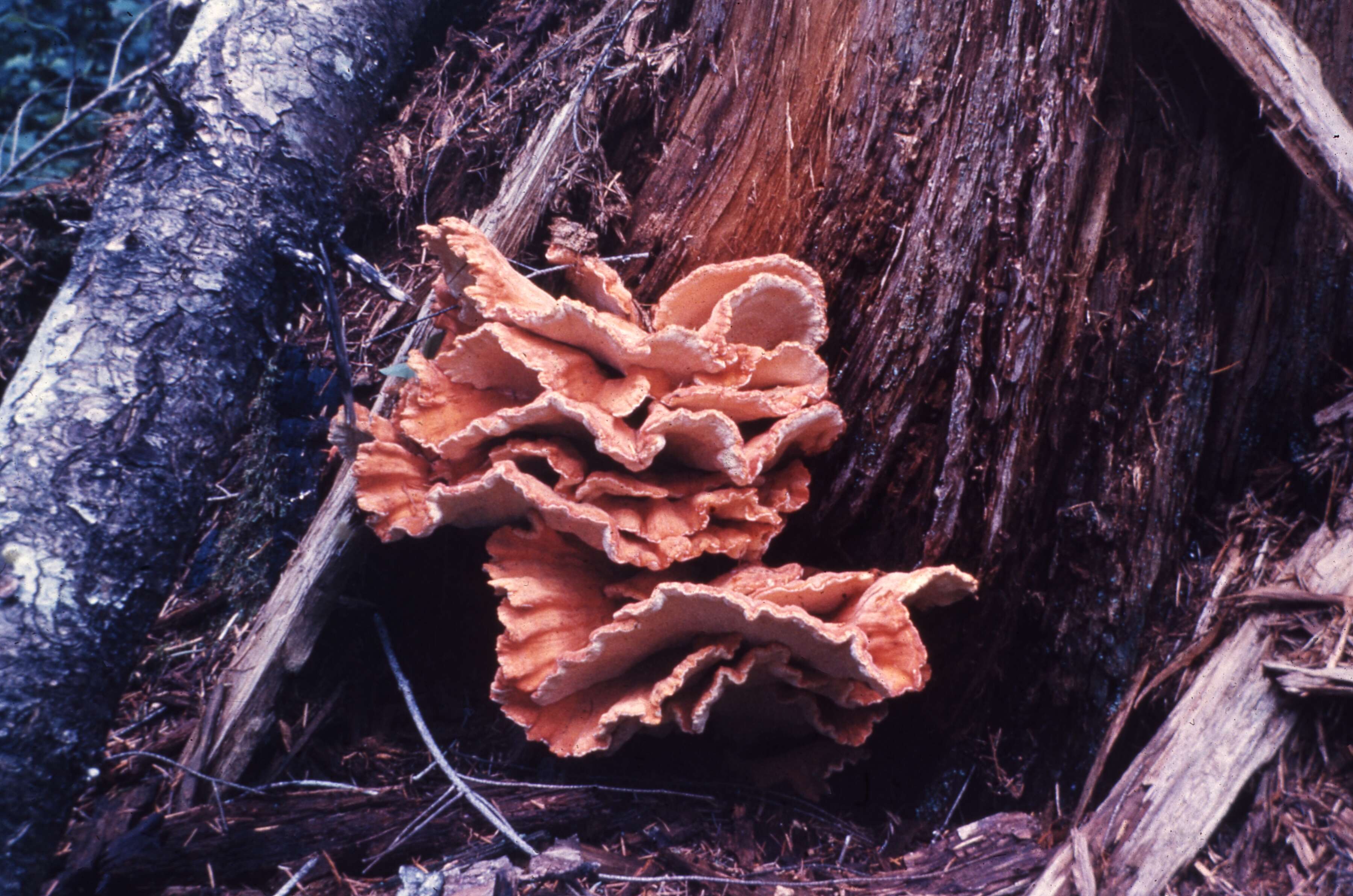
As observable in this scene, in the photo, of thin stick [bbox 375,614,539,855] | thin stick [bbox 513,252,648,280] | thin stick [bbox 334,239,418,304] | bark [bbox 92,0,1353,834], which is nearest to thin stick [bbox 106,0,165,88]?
thin stick [bbox 334,239,418,304]

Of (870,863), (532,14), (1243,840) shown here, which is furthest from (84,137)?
(1243,840)

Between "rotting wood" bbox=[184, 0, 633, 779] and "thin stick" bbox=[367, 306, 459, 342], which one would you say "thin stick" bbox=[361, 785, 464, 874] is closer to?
"rotting wood" bbox=[184, 0, 633, 779]

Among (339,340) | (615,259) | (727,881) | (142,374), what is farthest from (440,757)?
(615,259)

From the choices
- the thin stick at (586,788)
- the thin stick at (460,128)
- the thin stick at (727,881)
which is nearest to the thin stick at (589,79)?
the thin stick at (460,128)

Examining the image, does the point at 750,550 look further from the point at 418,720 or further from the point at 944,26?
the point at 944,26

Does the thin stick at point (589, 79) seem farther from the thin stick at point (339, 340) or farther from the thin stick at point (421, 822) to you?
the thin stick at point (421, 822)
